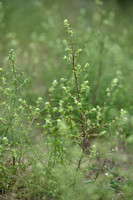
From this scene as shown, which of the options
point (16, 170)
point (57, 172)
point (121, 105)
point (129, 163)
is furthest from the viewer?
point (121, 105)

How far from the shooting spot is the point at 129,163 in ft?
6.74

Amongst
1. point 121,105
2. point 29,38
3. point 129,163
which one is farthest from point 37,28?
point 129,163

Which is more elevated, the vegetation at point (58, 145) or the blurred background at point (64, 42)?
the blurred background at point (64, 42)

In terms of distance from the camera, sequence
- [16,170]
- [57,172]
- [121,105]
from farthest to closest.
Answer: [121,105], [16,170], [57,172]

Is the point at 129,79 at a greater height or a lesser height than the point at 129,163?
greater

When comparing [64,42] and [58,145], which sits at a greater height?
[64,42]

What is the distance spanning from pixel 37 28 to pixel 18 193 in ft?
10.9

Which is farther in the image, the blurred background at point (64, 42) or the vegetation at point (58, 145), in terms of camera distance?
the blurred background at point (64, 42)

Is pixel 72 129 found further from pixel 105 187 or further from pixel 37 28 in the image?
pixel 37 28

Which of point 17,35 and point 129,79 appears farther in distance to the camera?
point 17,35

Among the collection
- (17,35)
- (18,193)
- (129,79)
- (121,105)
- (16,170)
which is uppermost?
(17,35)

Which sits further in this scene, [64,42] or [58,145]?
[64,42]

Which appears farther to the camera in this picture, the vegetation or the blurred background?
the blurred background

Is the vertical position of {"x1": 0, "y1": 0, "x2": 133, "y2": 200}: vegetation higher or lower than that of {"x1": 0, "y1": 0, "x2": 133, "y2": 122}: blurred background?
lower
